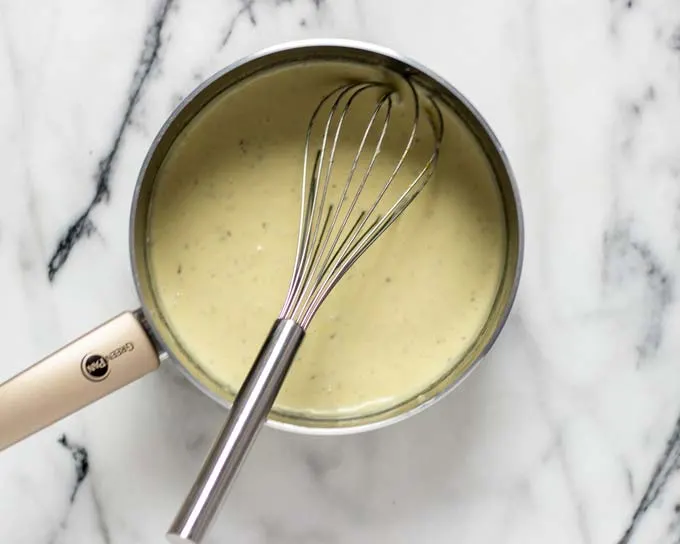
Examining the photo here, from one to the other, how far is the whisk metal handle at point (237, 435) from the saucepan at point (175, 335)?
93 mm

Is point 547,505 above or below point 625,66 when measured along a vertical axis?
below

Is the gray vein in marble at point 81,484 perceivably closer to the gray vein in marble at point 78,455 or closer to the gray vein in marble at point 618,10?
the gray vein in marble at point 78,455

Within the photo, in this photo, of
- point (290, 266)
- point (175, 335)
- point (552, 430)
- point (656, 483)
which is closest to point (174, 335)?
point (175, 335)

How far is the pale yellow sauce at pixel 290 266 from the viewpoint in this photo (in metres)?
0.83

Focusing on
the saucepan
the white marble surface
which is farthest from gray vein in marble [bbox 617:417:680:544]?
the saucepan

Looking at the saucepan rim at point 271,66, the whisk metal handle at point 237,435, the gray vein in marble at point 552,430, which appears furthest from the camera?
the gray vein in marble at point 552,430

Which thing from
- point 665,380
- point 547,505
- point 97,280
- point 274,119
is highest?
point 274,119

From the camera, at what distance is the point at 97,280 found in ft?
2.81

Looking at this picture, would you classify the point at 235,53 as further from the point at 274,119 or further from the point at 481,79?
the point at 481,79

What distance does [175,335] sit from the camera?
2.73 feet

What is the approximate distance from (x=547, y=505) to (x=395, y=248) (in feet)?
0.91

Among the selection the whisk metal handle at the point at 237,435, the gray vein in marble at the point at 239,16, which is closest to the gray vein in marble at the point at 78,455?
the whisk metal handle at the point at 237,435

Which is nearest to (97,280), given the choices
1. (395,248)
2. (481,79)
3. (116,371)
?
(116,371)

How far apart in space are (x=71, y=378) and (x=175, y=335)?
0.13 metres
